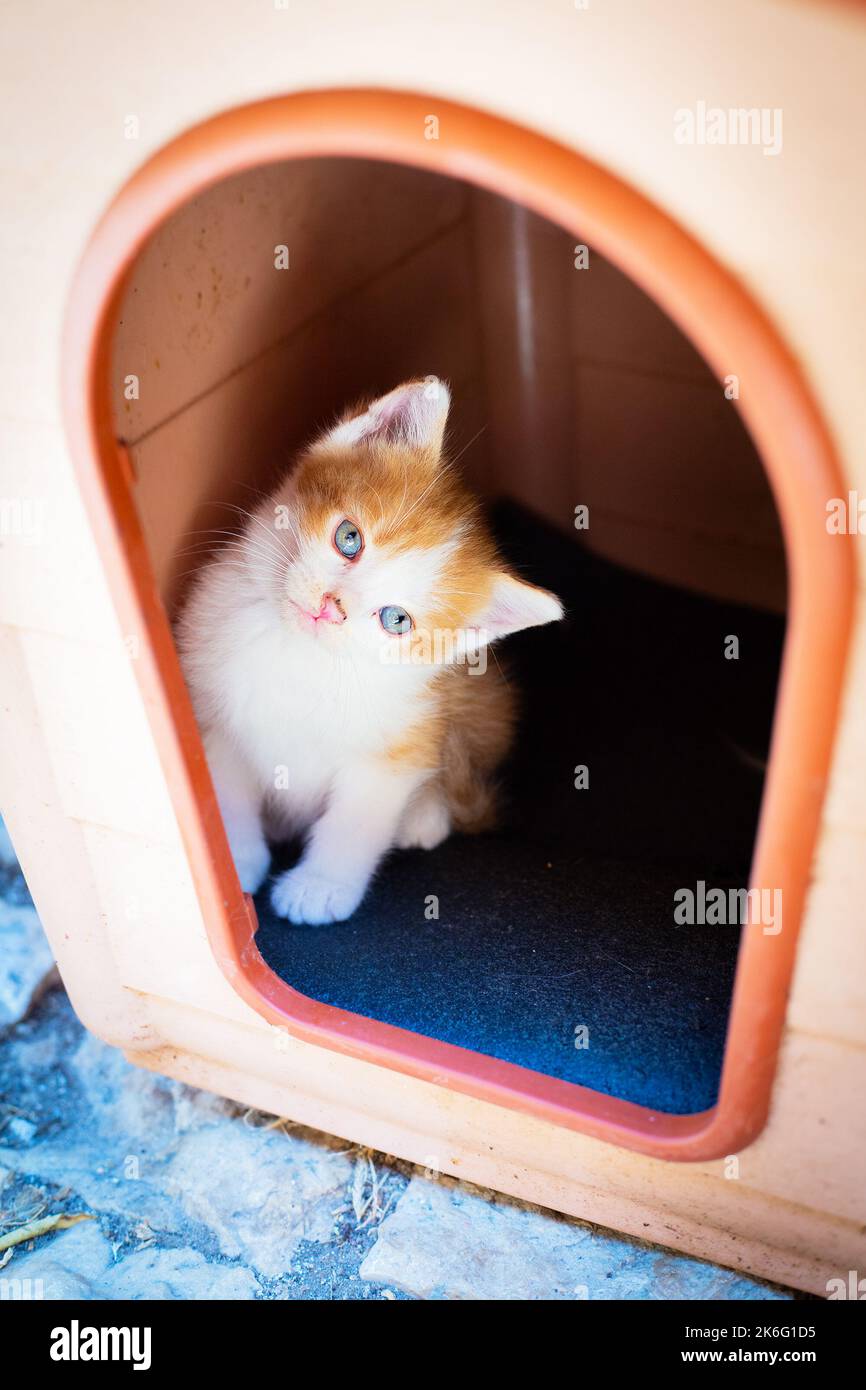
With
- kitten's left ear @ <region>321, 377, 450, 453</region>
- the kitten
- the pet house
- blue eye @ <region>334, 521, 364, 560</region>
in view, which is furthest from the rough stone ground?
kitten's left ear @ <region>321, 377, 450, 453</region>

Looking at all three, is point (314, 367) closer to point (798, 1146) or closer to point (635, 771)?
point (635, 771)

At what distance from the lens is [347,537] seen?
1.57 metres

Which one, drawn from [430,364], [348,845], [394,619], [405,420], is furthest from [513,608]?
[430,364]

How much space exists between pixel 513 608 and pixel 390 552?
0.64ft

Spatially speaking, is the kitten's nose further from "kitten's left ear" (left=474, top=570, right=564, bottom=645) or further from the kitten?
"kitten's left ear" (left=474, top=570, right=564, bottom=645)

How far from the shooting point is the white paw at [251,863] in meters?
1.84

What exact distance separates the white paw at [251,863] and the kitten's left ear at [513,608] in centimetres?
54

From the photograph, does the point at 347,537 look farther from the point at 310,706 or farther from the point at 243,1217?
the point at 243,1217

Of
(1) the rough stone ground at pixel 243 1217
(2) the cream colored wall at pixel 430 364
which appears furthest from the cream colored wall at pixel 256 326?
(1) the rough stone ground at pixel 243 1217

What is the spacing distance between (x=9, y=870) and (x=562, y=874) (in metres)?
1.23

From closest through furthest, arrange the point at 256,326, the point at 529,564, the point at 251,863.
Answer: the point at 256,326 < the point at 251,863 < the point at 529,564

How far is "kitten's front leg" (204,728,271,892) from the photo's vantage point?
1.83 m

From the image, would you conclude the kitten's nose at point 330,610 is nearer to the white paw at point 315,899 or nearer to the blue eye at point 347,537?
the blue eye at point 347,537

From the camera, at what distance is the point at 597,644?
2.60m
